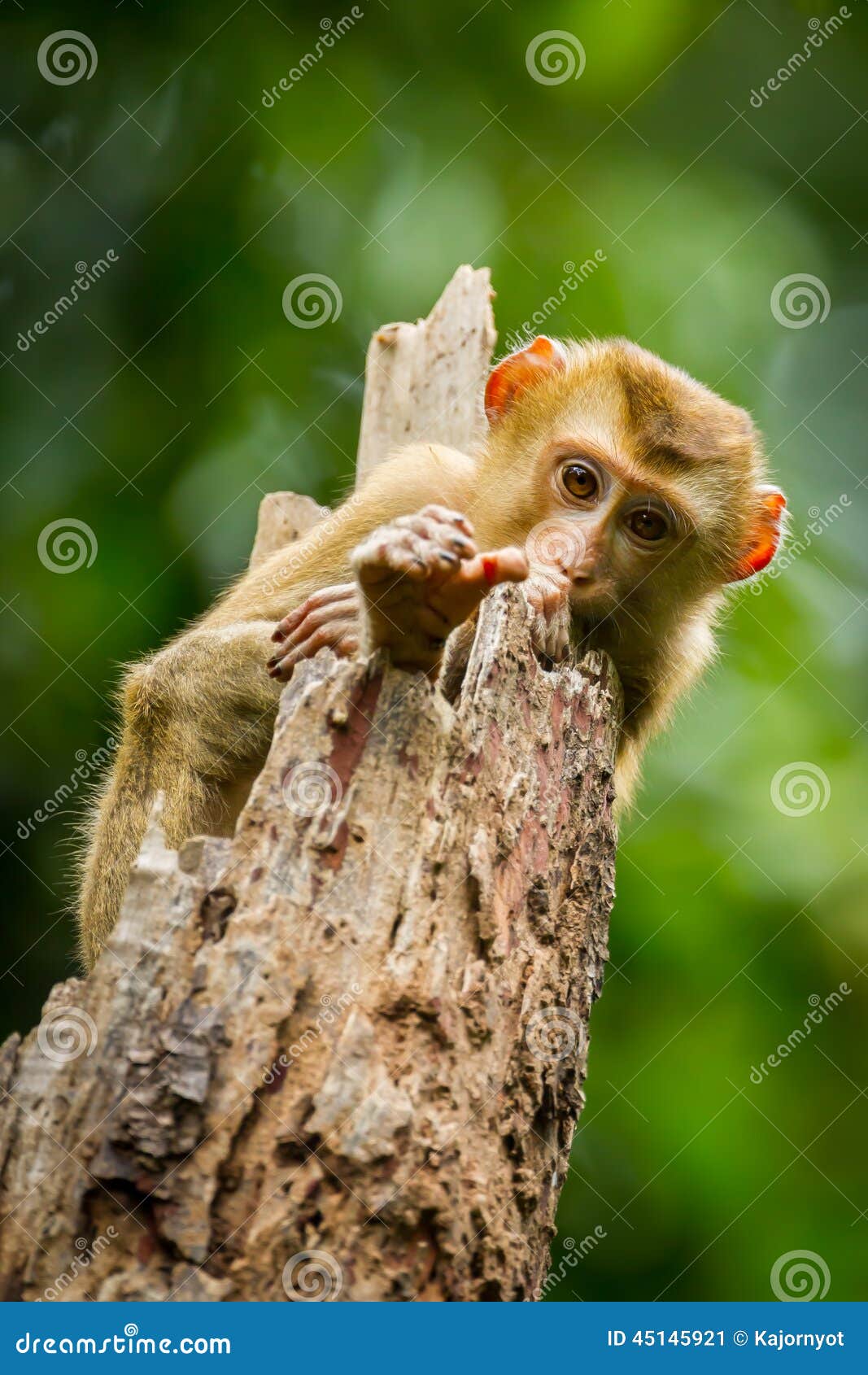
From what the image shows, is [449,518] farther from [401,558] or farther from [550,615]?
[550,615]

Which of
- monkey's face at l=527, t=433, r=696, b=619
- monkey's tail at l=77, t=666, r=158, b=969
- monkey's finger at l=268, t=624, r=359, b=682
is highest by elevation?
monkey's face at l=527, t=433, r=696, b=619

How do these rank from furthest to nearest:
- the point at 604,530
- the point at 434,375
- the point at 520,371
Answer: the point at 434,375 < the point at 520,371 < the point at 604,530

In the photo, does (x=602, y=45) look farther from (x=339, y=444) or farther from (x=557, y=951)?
(x=557, y=951)

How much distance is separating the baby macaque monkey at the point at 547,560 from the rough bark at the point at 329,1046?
36.1 inches

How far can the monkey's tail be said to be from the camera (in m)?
4.24

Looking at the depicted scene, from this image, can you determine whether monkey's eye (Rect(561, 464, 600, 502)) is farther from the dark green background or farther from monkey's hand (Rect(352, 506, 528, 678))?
monkey's hand (Rect(352, 506, 528, 678))

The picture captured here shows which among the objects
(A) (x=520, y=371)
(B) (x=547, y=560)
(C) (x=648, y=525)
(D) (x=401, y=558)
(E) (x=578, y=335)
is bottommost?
(D) (x=401, y=558)

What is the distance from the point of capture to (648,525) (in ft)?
15.2

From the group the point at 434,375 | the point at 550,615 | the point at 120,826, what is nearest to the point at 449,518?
the point at 550,615

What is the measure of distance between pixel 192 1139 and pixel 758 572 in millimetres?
3654

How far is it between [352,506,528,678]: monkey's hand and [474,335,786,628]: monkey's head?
4.73 feet

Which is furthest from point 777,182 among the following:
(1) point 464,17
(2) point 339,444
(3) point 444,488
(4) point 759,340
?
(3) point 444,488

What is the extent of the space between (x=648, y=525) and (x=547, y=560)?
490mm

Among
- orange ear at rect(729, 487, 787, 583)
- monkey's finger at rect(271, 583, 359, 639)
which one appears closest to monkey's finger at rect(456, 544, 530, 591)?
monkey's finger at rect(271, 583, 359, 639)
